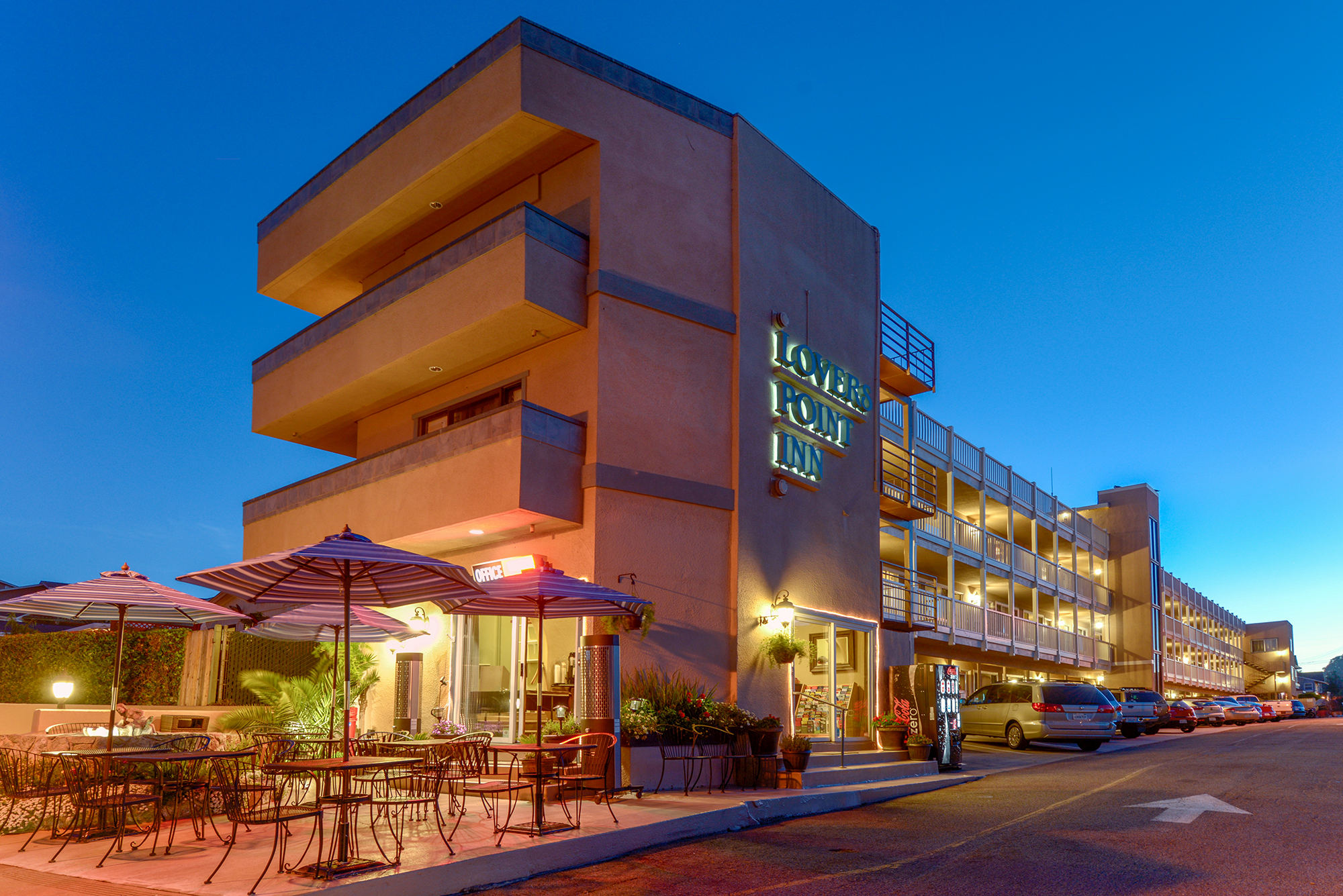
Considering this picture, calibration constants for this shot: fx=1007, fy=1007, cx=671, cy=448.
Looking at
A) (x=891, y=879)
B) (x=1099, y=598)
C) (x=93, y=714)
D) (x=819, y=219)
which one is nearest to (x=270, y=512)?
(x=93, y=714)

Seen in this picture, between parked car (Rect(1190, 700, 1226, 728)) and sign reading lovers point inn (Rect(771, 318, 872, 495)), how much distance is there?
105 feet

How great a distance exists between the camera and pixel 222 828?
1030 centimetres

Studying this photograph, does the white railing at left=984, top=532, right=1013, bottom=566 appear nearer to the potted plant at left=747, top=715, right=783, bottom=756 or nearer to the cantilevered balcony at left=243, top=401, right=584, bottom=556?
the potted plant at left=747, top=715, right=783, bottom=756

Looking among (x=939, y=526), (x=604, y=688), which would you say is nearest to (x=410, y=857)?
(x=604, y=688)

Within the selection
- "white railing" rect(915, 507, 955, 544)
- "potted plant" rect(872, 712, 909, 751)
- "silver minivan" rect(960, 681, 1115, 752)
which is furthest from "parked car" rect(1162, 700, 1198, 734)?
"potted plant" rect(872, 712, 909, 751)

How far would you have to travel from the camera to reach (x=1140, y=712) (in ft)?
105

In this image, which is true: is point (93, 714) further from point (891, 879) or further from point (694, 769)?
point (891, 879)

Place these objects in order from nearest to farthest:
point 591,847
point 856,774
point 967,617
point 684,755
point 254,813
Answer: point 254,813 < point 591,847 < point 684,755 < point 856,774 < point 967,617

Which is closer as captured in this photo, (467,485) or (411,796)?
(411,796)

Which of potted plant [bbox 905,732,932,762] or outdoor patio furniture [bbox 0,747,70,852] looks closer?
outdoor patio furniture [bbox 0,747,70,852]

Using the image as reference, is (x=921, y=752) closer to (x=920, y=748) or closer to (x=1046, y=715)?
(x=920, y=748)

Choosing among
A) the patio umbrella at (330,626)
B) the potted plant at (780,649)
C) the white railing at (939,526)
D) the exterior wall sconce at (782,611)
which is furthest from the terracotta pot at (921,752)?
the white railing at (939,526)

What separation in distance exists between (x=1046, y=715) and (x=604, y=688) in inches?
623

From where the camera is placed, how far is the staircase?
49.4 feet
